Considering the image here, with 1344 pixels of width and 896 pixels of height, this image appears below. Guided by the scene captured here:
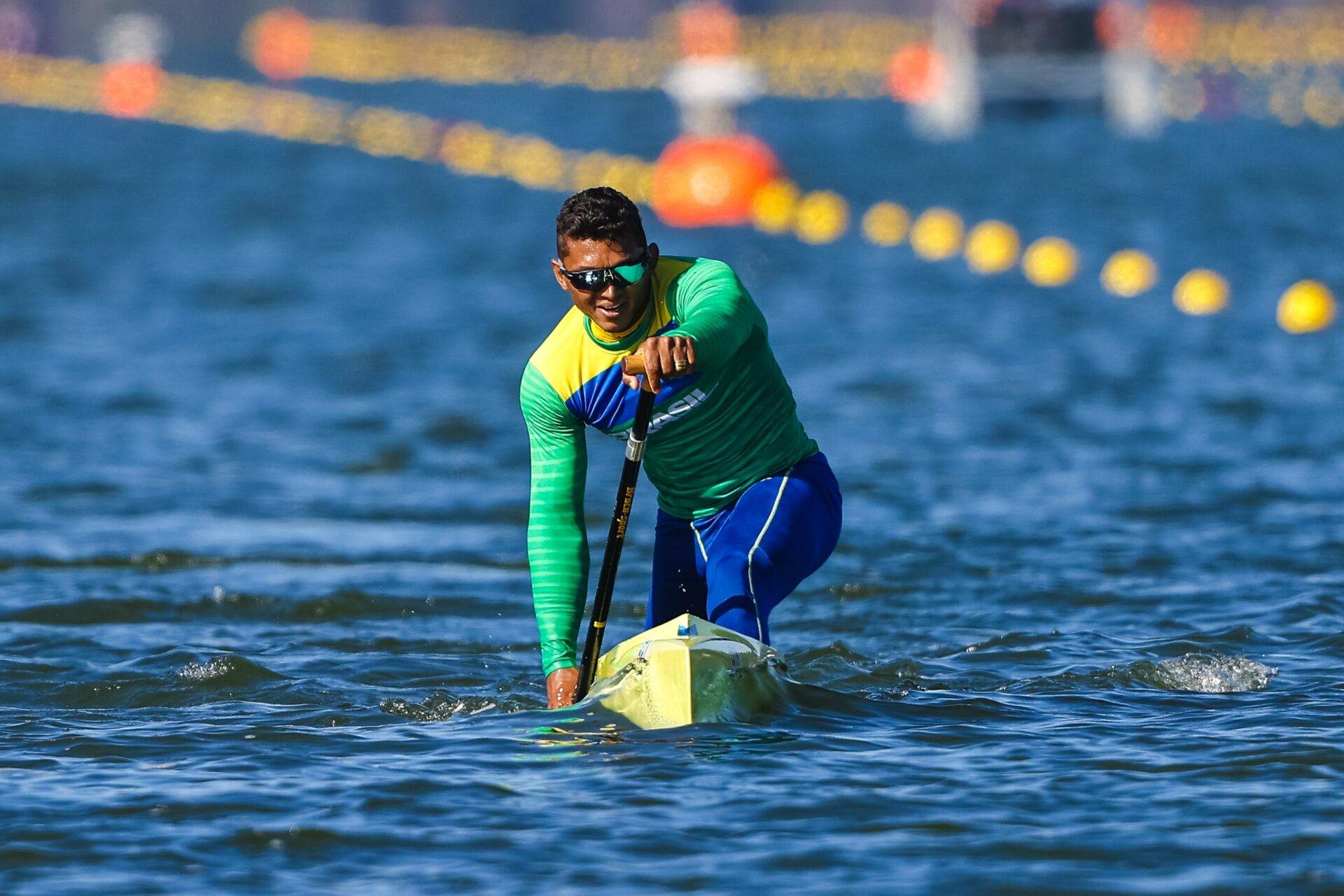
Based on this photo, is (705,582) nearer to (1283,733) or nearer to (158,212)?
(1283,733)

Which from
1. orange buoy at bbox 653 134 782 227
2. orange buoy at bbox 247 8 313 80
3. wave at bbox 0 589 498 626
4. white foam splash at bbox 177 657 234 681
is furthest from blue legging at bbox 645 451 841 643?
orange buoy at bbox 247 8 313 80

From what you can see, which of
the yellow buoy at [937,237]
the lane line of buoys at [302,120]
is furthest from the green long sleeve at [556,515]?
the lane line of buoys at [302,120]

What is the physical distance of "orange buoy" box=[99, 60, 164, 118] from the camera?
57594mm

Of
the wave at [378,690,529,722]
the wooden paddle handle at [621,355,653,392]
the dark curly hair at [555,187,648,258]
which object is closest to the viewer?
the wooden paddle handle at [621,355,653,392]

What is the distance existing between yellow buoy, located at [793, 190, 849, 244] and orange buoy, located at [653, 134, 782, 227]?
68 centimetres

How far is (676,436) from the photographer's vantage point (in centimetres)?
749

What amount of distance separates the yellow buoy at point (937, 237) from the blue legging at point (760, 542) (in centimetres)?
1933

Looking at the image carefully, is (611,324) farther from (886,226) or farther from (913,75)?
(913,75)

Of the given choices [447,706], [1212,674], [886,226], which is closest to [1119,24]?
[886,226]

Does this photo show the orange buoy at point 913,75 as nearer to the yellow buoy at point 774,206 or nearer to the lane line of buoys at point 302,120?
the lane line of buoys at point 302,120

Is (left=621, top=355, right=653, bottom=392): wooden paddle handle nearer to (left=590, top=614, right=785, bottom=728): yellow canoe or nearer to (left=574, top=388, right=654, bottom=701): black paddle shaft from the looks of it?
(left=574, top=388, right=654, bottom=701): black paddle shaft

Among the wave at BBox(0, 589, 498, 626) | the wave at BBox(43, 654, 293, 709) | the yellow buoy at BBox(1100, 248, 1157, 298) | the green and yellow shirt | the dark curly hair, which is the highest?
the yellow buoy at BBox(1100, 248, 1157, 298)

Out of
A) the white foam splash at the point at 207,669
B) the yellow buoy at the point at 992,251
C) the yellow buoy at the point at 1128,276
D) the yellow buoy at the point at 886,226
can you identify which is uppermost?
the yellow buoy at the point at 886,226

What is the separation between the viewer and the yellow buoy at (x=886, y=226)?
28.8 m
